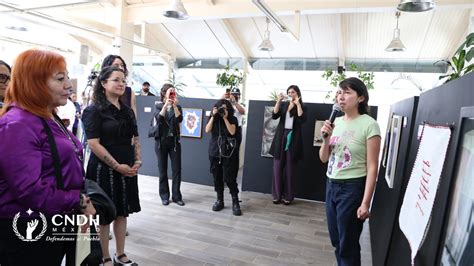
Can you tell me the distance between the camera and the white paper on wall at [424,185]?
1.01 metres

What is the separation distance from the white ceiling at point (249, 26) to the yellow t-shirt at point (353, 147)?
4.67m

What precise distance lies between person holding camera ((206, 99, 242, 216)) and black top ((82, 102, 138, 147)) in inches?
70.4

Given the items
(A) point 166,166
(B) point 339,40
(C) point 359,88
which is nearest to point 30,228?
(C) point 359,88

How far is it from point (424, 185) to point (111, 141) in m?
1.89

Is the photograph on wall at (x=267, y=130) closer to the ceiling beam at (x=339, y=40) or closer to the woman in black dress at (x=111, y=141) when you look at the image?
the woman in black dress at (x=111, y=141)

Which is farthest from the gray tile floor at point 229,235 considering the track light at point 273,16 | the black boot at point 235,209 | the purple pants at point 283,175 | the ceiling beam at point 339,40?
the ceiling beam at point 339,40

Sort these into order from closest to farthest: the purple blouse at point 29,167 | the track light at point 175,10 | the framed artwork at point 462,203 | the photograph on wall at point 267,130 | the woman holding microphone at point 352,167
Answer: the framed artwork at point 462,203, the purple blouse at point 29,167, the woman holding microphone at point 352,167, the track light at point 175,10, the photograph on wall at point 267,130

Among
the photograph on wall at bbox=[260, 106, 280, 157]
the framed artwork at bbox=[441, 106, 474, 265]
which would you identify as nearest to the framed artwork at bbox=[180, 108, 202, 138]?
the photograph on wall at bbox=[260, 106, 280, 157]

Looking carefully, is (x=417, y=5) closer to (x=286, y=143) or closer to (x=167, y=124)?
(x=286, y=143)

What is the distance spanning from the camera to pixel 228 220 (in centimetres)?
383

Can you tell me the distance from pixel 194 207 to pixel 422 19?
6673 mm

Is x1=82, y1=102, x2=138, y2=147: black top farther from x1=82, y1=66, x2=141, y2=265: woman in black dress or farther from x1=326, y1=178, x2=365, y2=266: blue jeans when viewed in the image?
x1=326, y1=178, x2=365, y2=266: blue jeans

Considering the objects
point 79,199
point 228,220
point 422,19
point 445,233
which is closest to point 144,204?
point 228,220

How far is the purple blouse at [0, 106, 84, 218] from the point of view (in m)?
1.17
